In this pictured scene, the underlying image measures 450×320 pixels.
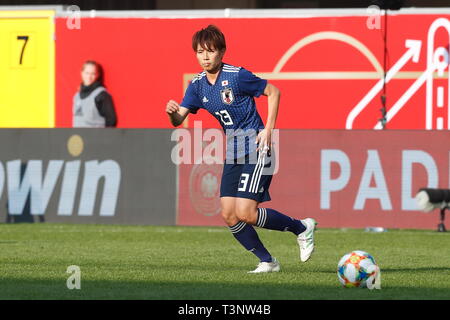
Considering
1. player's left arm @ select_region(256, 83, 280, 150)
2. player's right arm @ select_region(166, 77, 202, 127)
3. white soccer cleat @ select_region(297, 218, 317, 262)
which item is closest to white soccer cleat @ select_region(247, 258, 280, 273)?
white soccer cleat @ select_region(297, 218, 317, 262)

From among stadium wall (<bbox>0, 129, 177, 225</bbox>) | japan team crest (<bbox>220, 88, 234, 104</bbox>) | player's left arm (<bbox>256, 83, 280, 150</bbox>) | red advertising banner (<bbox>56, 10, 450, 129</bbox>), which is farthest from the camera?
red advertising banner (<bbox>56, 10, 450, 129</bbox>)

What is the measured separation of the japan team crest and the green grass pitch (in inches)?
61.6

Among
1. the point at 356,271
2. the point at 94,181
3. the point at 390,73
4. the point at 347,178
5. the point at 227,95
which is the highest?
the point at 390,73

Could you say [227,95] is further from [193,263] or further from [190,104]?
[193,263]

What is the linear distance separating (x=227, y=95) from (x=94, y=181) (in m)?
7.97

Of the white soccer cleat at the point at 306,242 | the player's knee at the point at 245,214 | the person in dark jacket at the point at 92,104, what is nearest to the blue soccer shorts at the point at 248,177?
the player's knee at the point at 245,214

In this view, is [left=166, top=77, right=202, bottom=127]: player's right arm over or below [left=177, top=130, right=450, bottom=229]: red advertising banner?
over

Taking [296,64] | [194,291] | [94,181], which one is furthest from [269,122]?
[296,64]

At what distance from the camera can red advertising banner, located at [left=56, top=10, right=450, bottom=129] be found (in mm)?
21484

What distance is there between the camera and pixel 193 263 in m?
12.0

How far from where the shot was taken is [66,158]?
59.5 ft

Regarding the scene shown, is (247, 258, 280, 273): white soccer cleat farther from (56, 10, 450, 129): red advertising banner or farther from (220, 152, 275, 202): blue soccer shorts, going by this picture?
(56, 10, 450, 129): red advertising banner

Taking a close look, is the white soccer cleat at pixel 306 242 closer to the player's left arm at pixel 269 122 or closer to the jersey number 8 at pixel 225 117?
the player's left arm at pixel 269 122
